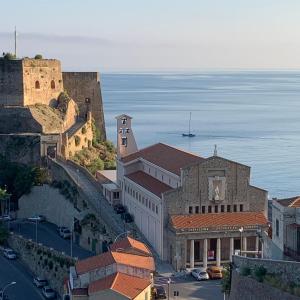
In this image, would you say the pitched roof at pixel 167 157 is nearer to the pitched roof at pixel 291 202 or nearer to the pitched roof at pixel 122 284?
the pitched roof at pixel 122 284

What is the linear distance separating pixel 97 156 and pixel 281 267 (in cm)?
4642

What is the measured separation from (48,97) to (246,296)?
48.7 m

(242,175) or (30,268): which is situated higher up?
(242,175)

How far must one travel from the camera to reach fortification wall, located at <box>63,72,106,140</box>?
276 ft

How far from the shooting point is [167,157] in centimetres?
5716

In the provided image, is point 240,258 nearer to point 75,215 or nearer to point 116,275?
point 116,275

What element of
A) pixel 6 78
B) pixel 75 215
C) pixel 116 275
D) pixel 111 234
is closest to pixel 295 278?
pixel 116 275

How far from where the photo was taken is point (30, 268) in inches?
2136

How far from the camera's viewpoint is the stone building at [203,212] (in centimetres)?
4853

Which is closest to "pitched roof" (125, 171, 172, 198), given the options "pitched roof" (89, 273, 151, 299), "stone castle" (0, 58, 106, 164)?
"pitched roof" (89, 273, 151, 299)

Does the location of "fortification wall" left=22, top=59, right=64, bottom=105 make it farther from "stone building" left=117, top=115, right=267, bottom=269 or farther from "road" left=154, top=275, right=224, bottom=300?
"road" left=154, top=275, right=224, bottom=300

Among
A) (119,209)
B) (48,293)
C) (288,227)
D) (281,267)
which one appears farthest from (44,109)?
(281,267)

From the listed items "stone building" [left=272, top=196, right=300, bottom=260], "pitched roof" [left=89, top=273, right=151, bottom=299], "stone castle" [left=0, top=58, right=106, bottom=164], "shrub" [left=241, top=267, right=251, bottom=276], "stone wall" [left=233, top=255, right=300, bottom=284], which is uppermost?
"stone castle" [left=0, top=58, right=106, bottom=164]

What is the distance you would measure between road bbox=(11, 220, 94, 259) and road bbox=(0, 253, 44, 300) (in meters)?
2.63
